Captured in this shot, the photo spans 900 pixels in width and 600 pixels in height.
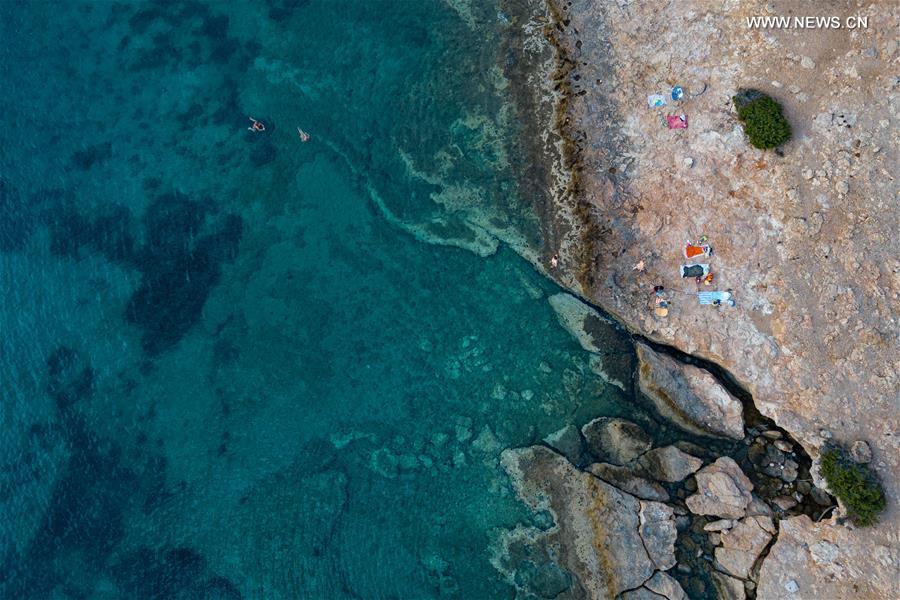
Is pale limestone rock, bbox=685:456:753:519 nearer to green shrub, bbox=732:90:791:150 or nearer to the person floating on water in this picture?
green shrub, bbox=732:90:791:150

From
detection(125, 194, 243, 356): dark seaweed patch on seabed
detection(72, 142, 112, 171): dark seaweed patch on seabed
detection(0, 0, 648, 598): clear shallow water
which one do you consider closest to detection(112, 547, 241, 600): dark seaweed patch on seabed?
detection(0, 0, 648, 598): clear shallow water

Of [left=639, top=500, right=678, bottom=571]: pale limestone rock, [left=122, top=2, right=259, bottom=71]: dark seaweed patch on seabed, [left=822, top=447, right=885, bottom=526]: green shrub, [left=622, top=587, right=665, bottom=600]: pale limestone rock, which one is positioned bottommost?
[left=622, top=587, right=665, bottom=600]: pale limestone rock

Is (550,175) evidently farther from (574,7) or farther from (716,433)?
(716,433)

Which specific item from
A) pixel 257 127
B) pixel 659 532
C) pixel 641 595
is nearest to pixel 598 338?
pixel 659 532

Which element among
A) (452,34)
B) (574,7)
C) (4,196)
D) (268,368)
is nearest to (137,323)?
(268,368)

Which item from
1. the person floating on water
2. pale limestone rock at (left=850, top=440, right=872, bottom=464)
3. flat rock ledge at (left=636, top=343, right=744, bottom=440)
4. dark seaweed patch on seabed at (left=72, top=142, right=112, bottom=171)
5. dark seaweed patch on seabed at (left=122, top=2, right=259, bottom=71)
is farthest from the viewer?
dark seaweed patch on seabed at (left=122, top=2, right=259, bottom=71)

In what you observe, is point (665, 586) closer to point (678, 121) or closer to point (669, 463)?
point (669, 463)
